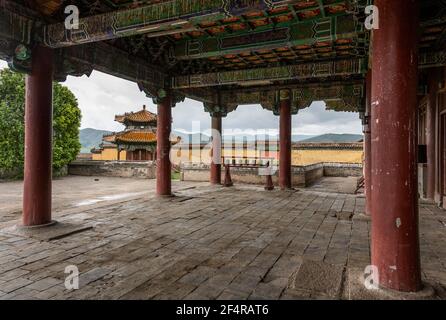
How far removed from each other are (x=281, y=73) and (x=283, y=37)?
2.17 metres

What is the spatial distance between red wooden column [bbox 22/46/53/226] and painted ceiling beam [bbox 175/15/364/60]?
4019 millimetres

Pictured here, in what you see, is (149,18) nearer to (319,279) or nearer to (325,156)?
(319,279)

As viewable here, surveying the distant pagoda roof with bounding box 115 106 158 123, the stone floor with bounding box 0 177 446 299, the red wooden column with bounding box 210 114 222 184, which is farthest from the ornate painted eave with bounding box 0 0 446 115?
the distant pagoda roof with bounding box 115 106 158 123

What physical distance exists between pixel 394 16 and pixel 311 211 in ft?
19.2

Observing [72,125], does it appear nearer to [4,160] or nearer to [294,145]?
[4,160]

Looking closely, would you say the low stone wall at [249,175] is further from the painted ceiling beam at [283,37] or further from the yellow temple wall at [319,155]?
the yellow temple wall at [319,155]

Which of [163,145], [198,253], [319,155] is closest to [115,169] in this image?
[163,145]

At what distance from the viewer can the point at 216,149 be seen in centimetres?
1416

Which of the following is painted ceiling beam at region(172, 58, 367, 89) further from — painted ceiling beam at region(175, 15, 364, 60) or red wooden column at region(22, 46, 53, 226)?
red wooden column at region(22, 46, 53, 226)

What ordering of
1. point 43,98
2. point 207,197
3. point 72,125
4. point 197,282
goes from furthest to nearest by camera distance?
1. point 72,125
2. point 207,197
3. point 43,98
4. point 197,282

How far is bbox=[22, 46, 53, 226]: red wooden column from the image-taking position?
5898 millimetres

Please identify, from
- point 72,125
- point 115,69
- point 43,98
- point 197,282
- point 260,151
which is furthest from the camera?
point 260,151

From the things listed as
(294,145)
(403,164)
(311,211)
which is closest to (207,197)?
(311,211)

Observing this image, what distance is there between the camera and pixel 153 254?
449 centimetres
